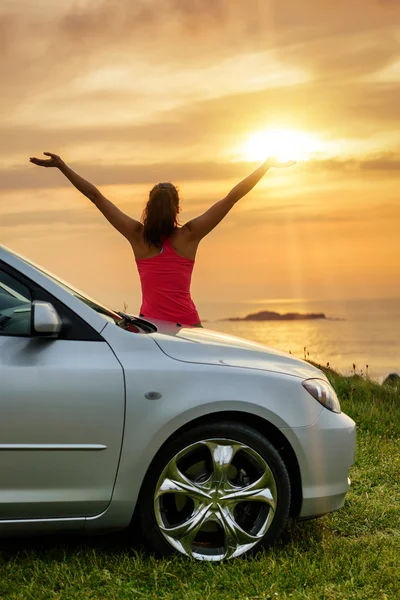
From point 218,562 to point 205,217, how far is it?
8.70ft

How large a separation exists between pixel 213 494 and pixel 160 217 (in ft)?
7.73

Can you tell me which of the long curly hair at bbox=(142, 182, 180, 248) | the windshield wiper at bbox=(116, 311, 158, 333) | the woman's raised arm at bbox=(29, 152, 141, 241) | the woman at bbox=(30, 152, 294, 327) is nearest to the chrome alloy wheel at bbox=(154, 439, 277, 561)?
the windshield wiper at bbox=(116, 311, 158, 333)

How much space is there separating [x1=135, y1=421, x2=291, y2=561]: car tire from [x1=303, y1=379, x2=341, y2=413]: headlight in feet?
1.34

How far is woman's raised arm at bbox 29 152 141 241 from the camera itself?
6.79m

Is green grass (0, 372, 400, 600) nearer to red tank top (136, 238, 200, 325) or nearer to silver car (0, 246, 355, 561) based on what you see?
silver car (0, 246, 355, 561)

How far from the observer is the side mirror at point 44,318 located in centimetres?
428

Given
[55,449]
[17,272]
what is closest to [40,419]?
[55,449]

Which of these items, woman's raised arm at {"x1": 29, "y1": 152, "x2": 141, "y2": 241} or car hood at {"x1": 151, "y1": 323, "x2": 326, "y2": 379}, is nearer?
car hood at {"x1": 151, "y1": 323, "x2": 326, "y2": 379}

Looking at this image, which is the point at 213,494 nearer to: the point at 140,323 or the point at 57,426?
the point at 57,426

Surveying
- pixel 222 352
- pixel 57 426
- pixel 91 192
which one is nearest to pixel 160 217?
pixel 91 192

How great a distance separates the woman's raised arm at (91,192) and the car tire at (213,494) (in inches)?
96.6

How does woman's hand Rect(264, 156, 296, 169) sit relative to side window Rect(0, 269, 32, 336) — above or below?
above

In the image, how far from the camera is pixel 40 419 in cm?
445

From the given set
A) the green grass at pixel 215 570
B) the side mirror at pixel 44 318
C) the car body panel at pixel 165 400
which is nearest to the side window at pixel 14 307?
the side mirror at pixel 44 318
